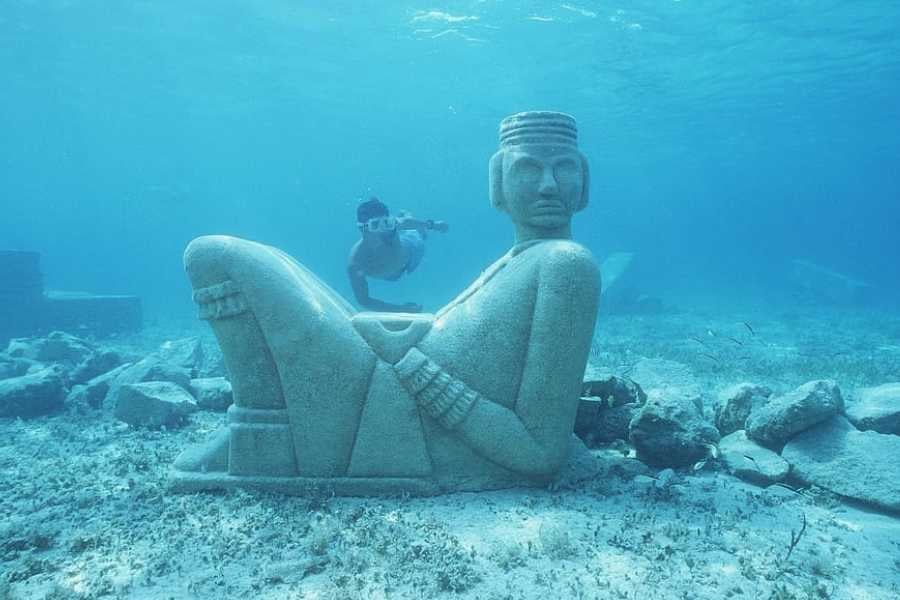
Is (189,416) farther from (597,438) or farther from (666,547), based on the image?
(666,547)

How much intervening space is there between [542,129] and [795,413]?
328cm

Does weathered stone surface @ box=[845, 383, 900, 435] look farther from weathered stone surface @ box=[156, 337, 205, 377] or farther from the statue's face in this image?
weathered stone surface @ box=[156, 337, 205, 377]

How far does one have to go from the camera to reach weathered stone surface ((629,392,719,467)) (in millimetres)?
5180

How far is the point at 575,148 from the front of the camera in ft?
16.6

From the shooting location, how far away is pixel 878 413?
213 inches

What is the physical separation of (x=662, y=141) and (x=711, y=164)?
19022 millimetres

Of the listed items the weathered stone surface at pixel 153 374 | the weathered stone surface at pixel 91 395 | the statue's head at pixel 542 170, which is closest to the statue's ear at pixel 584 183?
the statue's head at pixel 542 170

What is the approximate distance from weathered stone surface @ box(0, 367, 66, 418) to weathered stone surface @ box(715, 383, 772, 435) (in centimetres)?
839

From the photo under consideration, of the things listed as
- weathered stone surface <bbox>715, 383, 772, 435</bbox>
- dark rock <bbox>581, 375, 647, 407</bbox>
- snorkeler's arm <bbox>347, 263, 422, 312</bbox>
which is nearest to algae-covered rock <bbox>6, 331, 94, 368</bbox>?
snorkeler's arm <bbox>347, 263, 422, 312</bbox>

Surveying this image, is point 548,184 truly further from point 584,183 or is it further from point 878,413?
point 878,413

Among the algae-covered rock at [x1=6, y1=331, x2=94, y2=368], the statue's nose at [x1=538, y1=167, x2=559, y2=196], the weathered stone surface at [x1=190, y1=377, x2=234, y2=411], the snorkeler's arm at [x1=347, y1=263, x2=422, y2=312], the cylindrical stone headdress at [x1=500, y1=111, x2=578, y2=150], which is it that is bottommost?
the algae-covered rock at [x1=6, y1=331, x2=94, y2=368]

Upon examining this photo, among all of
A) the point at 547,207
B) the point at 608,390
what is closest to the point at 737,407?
the point at 608,390

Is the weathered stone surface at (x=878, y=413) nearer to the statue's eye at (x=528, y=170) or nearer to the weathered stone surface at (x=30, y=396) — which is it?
the statue's eye at (x=528, y=170)

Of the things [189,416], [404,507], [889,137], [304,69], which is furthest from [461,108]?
[404,507]
